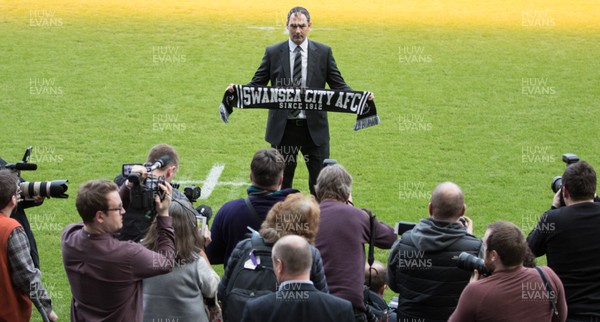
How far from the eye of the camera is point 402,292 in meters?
6.00

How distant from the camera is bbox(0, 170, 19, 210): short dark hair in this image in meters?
5.89

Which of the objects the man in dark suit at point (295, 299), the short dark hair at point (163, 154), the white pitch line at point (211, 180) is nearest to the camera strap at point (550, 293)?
the man in dark suit at point (295, 299)

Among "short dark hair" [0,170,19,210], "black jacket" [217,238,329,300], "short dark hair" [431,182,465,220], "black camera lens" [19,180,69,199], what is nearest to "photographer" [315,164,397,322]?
"short dark hair" [431,182,465,220]

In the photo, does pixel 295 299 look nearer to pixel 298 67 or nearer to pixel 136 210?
pixel 136 210

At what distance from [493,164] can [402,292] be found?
5.94 meters

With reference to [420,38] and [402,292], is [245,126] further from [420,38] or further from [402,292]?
[402,292]

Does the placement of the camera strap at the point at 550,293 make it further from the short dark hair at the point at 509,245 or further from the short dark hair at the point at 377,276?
the short dark hair at the point at 377,276

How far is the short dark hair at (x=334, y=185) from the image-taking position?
6.16 meters

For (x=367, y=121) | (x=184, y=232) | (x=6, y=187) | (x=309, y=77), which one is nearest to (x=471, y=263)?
(x=184, y=232)

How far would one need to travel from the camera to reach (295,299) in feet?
14.9

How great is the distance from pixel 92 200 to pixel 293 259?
141 centimetres

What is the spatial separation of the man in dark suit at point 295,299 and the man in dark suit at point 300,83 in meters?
4.42

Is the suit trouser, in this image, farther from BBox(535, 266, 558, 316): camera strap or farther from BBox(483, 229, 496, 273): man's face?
BBox(535, 266, 558, 316): camera strap

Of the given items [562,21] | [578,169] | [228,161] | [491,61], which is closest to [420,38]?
[491,61]
